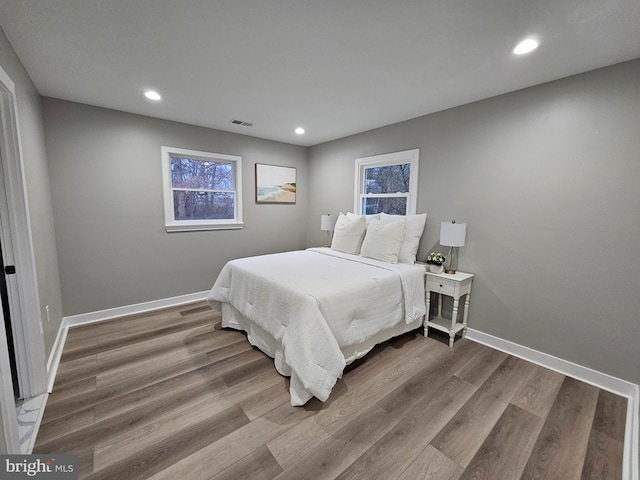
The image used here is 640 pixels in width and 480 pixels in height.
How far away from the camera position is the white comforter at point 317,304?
1882 millimetres

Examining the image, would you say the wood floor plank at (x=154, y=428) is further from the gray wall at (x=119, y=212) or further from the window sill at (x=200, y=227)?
the window sill at (x=200, y=227)

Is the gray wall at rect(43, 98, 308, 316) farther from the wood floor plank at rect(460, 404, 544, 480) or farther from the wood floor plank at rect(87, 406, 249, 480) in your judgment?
the wood floor plank at rect(460, 404, 544, 480)

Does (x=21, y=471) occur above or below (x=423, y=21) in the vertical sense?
below

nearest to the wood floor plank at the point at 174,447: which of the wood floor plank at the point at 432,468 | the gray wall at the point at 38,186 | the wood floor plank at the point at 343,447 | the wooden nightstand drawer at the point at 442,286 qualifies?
the wood floor plank at the point at 343,447

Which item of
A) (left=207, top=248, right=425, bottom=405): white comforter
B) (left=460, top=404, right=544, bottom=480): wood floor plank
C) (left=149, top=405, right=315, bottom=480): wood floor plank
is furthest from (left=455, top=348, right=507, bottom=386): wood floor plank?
(left=149, top=405, right=315, bottom=480): wood floor plank

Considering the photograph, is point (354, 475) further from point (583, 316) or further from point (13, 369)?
point (13, 369)

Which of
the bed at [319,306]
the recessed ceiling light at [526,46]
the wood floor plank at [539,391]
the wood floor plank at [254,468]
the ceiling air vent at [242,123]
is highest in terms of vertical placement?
the recessed ceiling light at [526,46]

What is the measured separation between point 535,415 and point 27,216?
3.78m

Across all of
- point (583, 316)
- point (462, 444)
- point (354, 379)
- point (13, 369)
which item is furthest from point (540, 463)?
point (13, 369)

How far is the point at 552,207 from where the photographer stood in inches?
91.6

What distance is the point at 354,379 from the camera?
2195mm

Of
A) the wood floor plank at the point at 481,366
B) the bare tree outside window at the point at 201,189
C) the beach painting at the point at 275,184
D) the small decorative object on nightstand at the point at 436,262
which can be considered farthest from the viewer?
the beach painting at the point at 275,184

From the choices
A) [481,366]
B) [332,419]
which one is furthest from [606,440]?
[332,419]

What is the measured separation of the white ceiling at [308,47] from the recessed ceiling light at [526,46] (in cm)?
5
